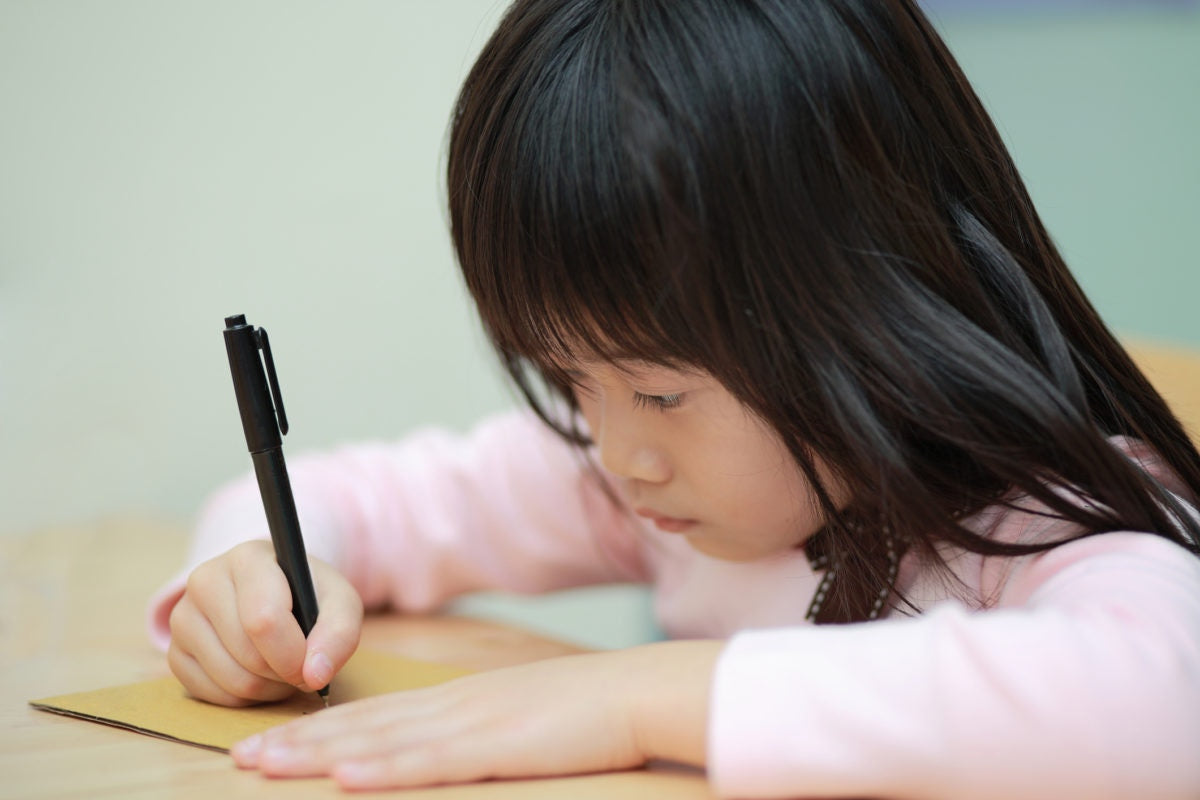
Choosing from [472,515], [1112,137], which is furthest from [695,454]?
[1112,137]

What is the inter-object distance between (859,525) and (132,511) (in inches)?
29.7

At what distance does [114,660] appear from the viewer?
2.15 ft

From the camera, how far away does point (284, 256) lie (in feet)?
3.55

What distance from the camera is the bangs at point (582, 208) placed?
1.60 feet

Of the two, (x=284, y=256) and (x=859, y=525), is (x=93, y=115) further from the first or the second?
(x=859, y=525)

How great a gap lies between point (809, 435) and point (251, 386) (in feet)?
0.83

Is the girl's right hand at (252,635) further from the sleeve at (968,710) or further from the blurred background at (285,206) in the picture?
the blurred background at (285,206)

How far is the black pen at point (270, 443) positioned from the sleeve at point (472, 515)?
0.88 feet

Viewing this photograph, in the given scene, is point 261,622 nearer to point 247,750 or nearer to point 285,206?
point 247,750

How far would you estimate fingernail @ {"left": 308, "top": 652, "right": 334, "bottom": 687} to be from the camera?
0.51 m

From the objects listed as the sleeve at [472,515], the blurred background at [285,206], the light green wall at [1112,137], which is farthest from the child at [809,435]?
the light green wall at [1112,137]

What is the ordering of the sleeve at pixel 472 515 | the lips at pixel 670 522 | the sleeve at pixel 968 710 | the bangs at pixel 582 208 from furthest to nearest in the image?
the sleeve at pixel 472 515 → the lips at pixel 670 522 → the bangs at pixel 582 208 → the sleeve at pixel 968 710

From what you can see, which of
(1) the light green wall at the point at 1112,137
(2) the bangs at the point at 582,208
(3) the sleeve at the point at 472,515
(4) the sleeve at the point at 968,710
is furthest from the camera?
(1) the light green wall at the point at 1112,137

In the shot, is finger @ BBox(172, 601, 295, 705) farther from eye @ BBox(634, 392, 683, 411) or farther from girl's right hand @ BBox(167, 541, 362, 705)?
eye @ BBox(634, 392, 683, 411)
